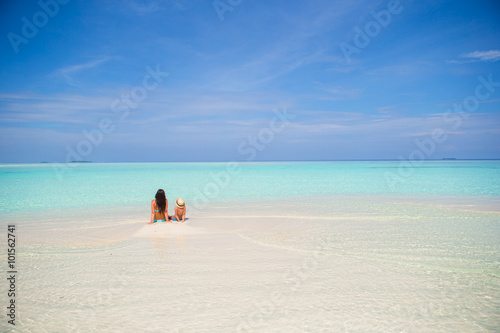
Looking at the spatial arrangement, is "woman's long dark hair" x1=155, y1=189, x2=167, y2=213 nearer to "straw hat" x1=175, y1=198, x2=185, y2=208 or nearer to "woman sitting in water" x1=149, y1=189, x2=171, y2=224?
"woman sitting in water" x1=149, y1=189, x2=171, y2=224

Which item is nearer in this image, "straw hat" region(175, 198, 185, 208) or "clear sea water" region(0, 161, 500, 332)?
"clear sea water" region(0, 161, 500, 332)

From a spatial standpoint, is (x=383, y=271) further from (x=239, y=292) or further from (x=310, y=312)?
(x=239, y=292)

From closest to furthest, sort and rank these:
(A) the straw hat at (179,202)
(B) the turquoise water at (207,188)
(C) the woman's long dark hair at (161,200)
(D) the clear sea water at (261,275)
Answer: (D) the clear sea water at (261,275) < (C) the woman's long dark hair at (161,200) < (A) the straw hat at (179,202) < (B) the turquoise water at (207,188)

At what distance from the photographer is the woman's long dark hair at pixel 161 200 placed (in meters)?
9.32

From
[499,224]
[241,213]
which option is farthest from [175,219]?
[499,224]

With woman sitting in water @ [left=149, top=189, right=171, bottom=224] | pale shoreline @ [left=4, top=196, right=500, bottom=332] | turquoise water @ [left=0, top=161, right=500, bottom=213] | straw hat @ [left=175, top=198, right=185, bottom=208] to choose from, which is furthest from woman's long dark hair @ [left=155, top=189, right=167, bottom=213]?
turquoise water @ [left=0, top=161, right=500, bottom=213]

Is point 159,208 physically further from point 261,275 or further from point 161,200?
point 261,275

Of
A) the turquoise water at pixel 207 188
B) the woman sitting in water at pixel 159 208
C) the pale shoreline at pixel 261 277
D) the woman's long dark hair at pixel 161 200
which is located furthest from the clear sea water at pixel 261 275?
the turquoise water at pixel 207 188

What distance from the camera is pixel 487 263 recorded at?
6.07 m

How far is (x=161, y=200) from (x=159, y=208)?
0.44 meters

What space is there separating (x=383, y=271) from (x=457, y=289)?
1.21 meters

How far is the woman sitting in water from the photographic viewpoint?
30.7 ft

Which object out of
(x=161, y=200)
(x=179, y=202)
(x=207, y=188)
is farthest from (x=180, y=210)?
(x=207, y=188)

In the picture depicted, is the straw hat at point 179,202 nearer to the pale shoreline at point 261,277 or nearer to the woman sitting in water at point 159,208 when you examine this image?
the woman sitting in water at point 159,208
